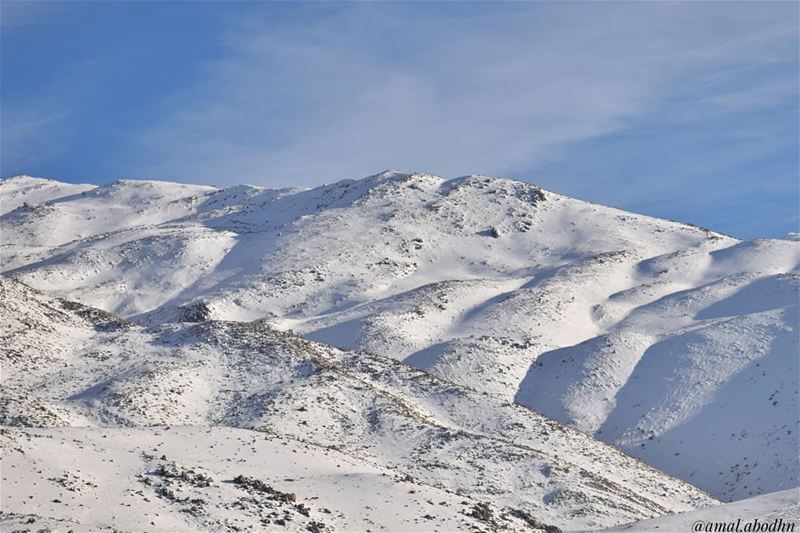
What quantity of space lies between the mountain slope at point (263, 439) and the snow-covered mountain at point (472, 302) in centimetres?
37

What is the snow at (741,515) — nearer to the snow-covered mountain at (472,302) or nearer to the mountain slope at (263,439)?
the mountain slope at (263,439)

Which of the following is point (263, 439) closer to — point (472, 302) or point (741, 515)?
point (741, 515)

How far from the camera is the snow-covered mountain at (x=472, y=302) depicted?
51688 millimetres

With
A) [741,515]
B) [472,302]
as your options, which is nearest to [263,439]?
[741,515]

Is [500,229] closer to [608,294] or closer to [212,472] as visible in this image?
A: [608,294]

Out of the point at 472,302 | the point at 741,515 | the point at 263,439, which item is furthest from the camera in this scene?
the point at 472,302

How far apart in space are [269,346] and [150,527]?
2774cm

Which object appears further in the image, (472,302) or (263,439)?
(472,302)

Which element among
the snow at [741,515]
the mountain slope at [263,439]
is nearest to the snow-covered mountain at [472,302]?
the mountain slope at [263,439]

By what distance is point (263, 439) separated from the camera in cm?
3759

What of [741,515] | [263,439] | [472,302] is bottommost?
[263,439]

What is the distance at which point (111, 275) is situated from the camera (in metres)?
90.6

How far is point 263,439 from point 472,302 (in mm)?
40486

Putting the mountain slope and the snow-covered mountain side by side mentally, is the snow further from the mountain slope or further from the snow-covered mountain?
the snow-covered mountain
